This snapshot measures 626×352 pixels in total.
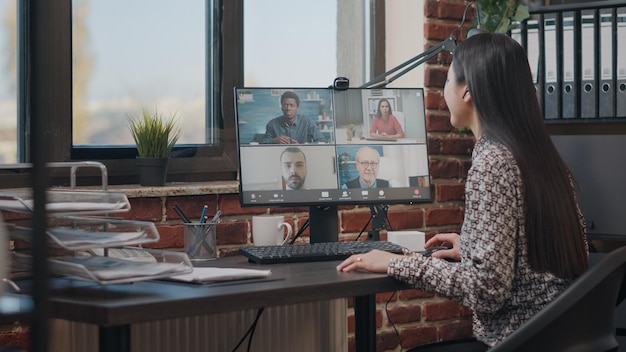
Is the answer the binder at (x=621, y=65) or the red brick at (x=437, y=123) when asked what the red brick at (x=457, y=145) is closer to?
the red brick at (x=437, y=123)

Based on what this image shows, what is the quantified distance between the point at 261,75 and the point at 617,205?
1178 mm

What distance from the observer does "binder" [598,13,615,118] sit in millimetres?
2612

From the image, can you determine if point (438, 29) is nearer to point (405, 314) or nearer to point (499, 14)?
point (499, 14)

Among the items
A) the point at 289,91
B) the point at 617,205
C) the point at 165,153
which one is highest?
the point at 289,91

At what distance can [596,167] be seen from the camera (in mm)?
2602

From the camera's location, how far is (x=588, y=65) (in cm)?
264

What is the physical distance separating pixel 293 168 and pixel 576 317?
905 millimetres

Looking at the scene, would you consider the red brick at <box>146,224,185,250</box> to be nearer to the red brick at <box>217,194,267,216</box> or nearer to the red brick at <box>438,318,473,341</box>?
the red brick at <box>217,194,267,216</box>

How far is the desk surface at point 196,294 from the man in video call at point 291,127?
1.42 feet

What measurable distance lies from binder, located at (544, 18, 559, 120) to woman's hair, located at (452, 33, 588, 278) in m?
0.97

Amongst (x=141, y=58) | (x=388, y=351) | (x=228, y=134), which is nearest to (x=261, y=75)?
(x=228, y=134)

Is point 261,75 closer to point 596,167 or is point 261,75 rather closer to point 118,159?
point 118,159

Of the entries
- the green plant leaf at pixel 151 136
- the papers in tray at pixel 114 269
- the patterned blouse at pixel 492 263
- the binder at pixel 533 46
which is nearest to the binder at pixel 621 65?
the binder at pixel 533 46

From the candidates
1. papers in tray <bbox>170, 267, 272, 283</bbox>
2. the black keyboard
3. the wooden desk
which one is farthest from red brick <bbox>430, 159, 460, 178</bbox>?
papers in tray <bbox>170, 267, 272, 283</bbox>
